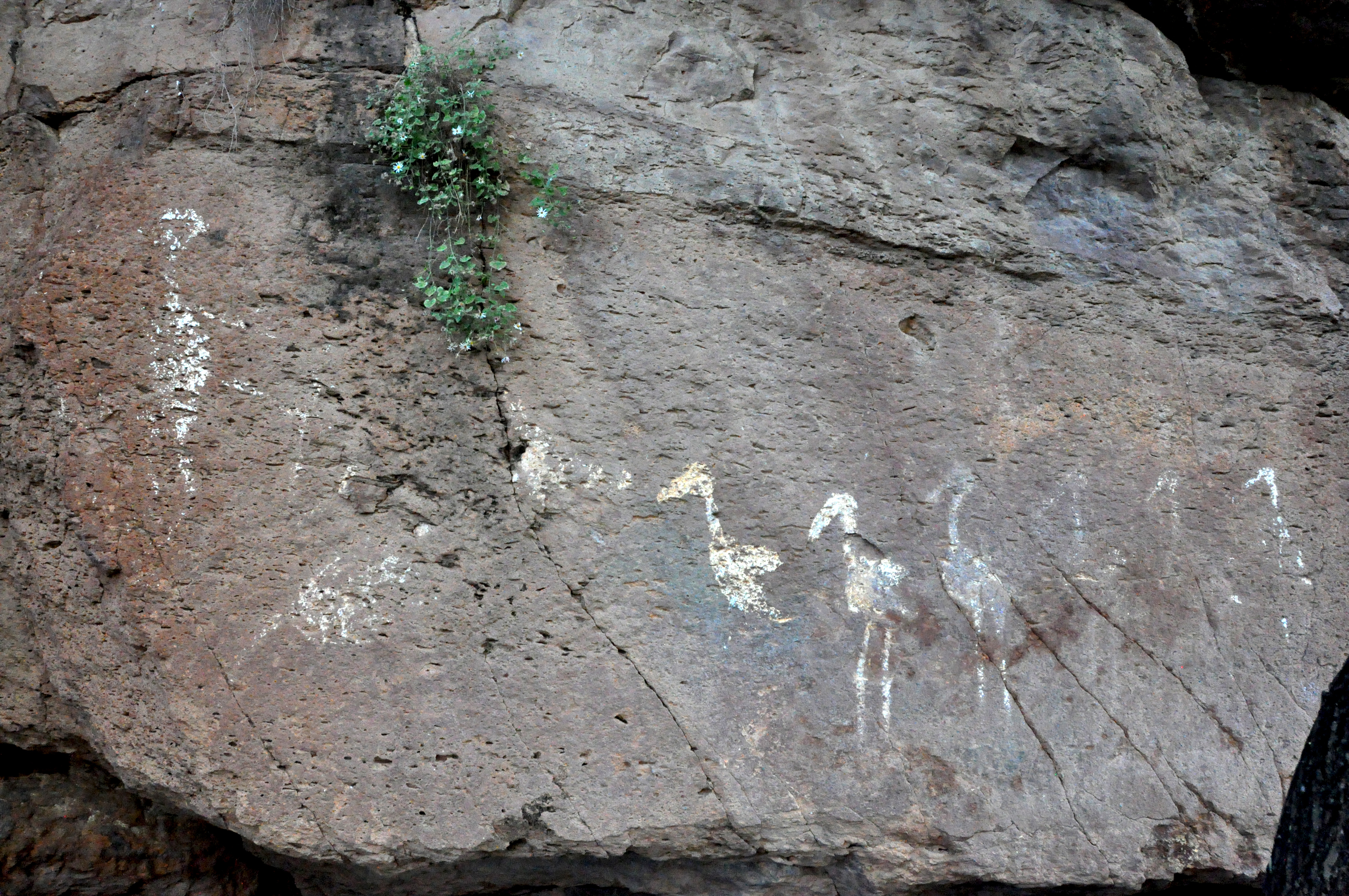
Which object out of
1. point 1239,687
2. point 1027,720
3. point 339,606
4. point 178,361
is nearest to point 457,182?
point 178,361

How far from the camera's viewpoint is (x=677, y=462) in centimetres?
266

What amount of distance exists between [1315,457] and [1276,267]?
596 millimetres

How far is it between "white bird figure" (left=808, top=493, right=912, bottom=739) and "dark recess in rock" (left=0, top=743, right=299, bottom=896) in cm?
195

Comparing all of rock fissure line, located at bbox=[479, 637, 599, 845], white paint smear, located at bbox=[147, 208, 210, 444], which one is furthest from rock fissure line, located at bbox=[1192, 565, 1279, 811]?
white paint smear, located at bbox=[147, 208, 210, 444]

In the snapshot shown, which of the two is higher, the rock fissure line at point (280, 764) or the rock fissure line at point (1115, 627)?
the rock fissure line at point (1115, 627)

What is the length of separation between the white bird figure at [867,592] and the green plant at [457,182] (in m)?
1.01

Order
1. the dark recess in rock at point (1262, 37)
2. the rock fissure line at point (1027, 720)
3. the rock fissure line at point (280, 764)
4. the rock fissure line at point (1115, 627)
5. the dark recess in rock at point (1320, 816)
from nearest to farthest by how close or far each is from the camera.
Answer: the dark recess in rock at point (1320, 816)
the rock fissure line at point (280, 764)
the rock fissure line at point (1027, 720)
the rock fissure line at point (1115, 627)
the dark recess in rock at point (1262, 37)

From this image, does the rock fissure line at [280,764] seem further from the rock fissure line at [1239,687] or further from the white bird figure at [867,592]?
the rock fissure line at [1239,687]

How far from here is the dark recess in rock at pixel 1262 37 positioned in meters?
3.09

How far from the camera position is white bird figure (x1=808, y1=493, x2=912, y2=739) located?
2615 millimetres

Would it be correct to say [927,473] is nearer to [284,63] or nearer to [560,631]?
[560,631]

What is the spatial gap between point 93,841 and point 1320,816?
3.00 meters

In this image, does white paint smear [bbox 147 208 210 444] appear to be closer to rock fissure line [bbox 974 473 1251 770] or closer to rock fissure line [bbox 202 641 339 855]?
rock fissure line [bbox 202 641 339 855]

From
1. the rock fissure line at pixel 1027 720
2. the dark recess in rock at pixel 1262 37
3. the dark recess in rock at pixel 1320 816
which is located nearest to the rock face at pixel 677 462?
the rock fissure line at pixel 1027 720
